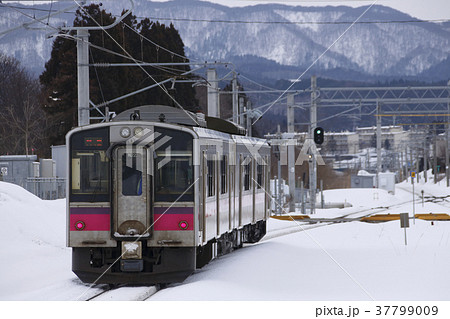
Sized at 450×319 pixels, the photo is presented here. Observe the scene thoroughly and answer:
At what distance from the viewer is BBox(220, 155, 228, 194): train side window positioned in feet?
54.7

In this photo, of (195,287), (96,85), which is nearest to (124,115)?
(195,287)

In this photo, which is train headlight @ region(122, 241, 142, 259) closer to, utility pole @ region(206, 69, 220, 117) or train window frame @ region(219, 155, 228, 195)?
train window frame @ region(219, 155, 228, 195)

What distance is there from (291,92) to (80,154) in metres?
26.5

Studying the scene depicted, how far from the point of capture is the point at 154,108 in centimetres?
1666

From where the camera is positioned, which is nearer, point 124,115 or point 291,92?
point 124,115

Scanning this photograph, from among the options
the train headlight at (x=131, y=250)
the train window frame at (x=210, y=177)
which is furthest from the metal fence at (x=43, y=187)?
the train headlight at (x=131, y=250)

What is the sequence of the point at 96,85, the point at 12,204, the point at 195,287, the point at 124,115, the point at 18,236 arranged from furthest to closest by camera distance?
the point at 96,85, the point at 12,204, the point at 18,236, the point at 124,115, the point at 195,287

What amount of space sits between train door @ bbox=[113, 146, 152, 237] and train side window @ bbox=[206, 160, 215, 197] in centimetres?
140

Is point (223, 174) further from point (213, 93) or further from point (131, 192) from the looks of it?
point (213, 93)

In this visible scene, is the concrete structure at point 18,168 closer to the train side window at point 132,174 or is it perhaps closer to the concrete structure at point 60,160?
the concrete structure at point 60,160

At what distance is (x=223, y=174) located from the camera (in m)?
16.9
